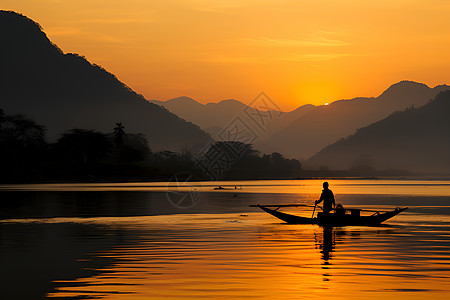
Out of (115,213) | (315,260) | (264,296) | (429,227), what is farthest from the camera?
(115,213)

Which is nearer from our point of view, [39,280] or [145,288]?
[145,288]

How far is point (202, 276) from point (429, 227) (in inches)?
1118

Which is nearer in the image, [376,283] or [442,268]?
[376,283]

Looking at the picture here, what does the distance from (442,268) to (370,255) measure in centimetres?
474

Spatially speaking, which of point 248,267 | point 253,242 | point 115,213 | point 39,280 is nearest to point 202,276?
point 248,267

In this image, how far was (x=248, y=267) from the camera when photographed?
27297 mm

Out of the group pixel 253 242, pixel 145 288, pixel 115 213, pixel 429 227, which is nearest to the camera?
pixel 145 288

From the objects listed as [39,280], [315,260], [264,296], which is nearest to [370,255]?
[315,260]

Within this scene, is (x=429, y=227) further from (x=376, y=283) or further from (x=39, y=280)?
(x=39, y=280)

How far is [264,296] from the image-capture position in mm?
20953

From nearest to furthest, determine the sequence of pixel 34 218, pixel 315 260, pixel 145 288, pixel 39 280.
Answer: pixel 145 288 < pixel 39 280 < pixel 315 260 < pixel 34 218

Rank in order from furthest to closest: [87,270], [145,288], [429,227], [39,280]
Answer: [429,227], [87,270], [39,280], [145,288]

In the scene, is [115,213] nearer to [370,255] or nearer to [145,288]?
[370,255]

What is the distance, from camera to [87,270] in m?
26.6
